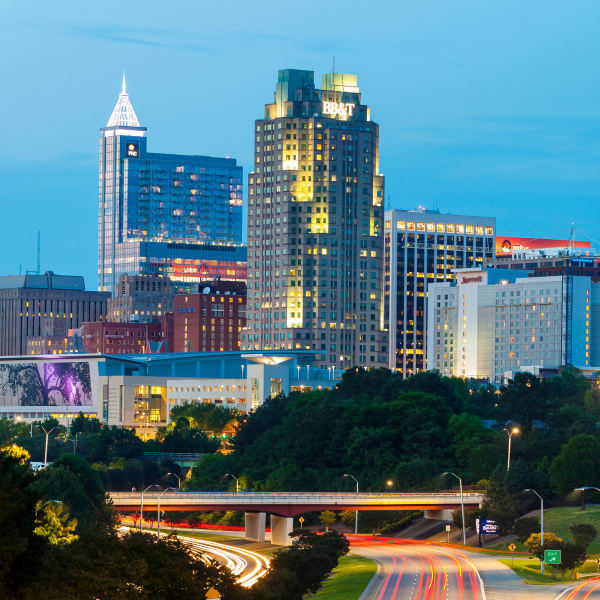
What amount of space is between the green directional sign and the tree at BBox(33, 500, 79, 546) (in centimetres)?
4375

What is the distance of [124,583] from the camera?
90.5 m

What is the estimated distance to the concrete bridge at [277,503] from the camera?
180250mm

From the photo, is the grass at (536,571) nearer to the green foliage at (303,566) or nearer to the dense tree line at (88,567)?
the green foliage at (303,566)

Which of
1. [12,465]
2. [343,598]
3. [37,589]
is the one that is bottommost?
[343,598]

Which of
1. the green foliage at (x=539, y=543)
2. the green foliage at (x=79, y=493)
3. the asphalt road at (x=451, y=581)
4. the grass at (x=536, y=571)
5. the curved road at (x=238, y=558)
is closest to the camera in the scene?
the asphalt road at (x=451, y=581)

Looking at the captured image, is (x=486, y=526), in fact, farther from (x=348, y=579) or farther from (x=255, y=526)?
(x=348, y=579)

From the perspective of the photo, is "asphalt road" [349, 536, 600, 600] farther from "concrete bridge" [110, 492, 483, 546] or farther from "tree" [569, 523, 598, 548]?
"concrete bridge" [110, 492, 483, 546]

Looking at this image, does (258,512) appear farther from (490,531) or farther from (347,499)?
(490,531)

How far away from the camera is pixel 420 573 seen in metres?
146

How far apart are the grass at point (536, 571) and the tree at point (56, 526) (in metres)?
42.2

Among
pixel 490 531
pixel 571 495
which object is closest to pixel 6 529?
pixel 490 531

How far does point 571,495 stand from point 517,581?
194ft

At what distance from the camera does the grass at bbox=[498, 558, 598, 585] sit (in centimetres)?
14262

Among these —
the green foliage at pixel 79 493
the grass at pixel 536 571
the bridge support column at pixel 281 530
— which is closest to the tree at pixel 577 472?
the bridge support column at pixel 281 530
